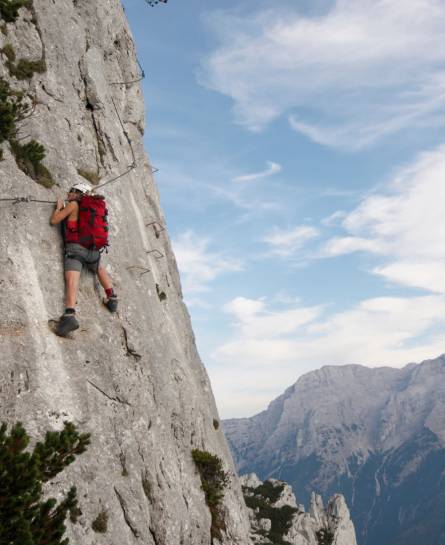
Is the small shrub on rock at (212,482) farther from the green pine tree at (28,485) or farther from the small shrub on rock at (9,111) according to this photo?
the small shrub on rock at (9,111)

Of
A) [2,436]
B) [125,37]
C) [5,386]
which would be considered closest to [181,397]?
[5,386]

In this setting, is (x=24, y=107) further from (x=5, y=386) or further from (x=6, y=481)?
(x=6, y=481)

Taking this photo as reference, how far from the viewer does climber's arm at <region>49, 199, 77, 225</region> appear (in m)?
15.2

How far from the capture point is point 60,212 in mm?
15281

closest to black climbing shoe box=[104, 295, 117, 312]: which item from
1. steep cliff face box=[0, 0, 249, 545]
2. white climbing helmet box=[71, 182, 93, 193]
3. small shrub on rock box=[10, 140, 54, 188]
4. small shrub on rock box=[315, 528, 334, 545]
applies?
steep cliff face box=[0, 0, 249, 545]

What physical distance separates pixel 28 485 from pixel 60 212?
27.2 ft

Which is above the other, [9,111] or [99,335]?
[9,111]

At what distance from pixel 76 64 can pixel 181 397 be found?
14010 millimetres

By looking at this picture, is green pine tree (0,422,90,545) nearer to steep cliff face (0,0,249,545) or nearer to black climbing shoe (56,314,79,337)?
steep cliff face (0,0,249,545)

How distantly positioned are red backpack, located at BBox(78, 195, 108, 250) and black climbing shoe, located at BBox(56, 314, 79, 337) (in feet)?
8.06

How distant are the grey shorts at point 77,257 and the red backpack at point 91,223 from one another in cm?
17

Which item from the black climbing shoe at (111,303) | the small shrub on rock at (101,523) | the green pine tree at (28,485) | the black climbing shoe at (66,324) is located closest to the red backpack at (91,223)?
the black climbing shoe at (111,303)

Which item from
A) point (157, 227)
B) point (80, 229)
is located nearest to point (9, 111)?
point (80, 229)

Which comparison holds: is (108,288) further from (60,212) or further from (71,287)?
(60,212)
